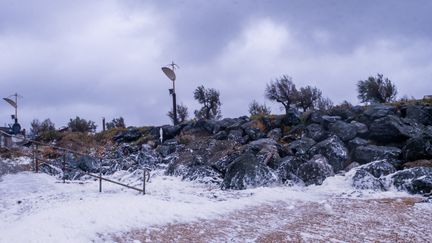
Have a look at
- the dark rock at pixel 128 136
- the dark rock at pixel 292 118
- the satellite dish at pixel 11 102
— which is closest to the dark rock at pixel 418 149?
the dark rock at pixel 292 118

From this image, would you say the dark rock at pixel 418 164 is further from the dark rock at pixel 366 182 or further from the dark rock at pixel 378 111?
the dark rock at pixel 378 111

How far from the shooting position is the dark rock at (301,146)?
11.6 meters

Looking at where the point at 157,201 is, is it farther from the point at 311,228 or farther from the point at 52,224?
the point at 311,228

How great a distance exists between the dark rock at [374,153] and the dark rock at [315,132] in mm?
1857

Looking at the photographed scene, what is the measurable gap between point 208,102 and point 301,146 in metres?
14.7

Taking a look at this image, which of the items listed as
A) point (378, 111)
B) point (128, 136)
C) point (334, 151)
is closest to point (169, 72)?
point (128, 136)

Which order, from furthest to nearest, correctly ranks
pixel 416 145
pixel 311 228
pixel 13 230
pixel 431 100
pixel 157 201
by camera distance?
1. pixel 431 100
2. pixel 416 145
3. pixel 157 201
4. pixel 311 228
5. pixel 13 230

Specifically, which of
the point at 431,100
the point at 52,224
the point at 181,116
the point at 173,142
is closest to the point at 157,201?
the point at 52,224

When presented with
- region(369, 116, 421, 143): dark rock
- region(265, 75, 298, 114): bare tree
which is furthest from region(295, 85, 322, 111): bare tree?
region(369, 116, 421, 143): dark rock

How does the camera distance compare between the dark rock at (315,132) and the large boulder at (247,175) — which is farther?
the dark rock at (315,132)

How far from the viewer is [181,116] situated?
26766 millimetres

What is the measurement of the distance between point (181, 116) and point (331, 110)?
1376cm

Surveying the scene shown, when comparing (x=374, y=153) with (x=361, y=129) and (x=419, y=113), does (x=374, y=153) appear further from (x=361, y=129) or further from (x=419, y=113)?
(x=419, y=113)

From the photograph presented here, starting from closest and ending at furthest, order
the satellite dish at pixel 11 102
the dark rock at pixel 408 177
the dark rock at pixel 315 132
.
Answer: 1. the dark rock at pixel 408 177
2. the dark rock at pixel 315 132
3. the satellite dish at pixel 11 102
